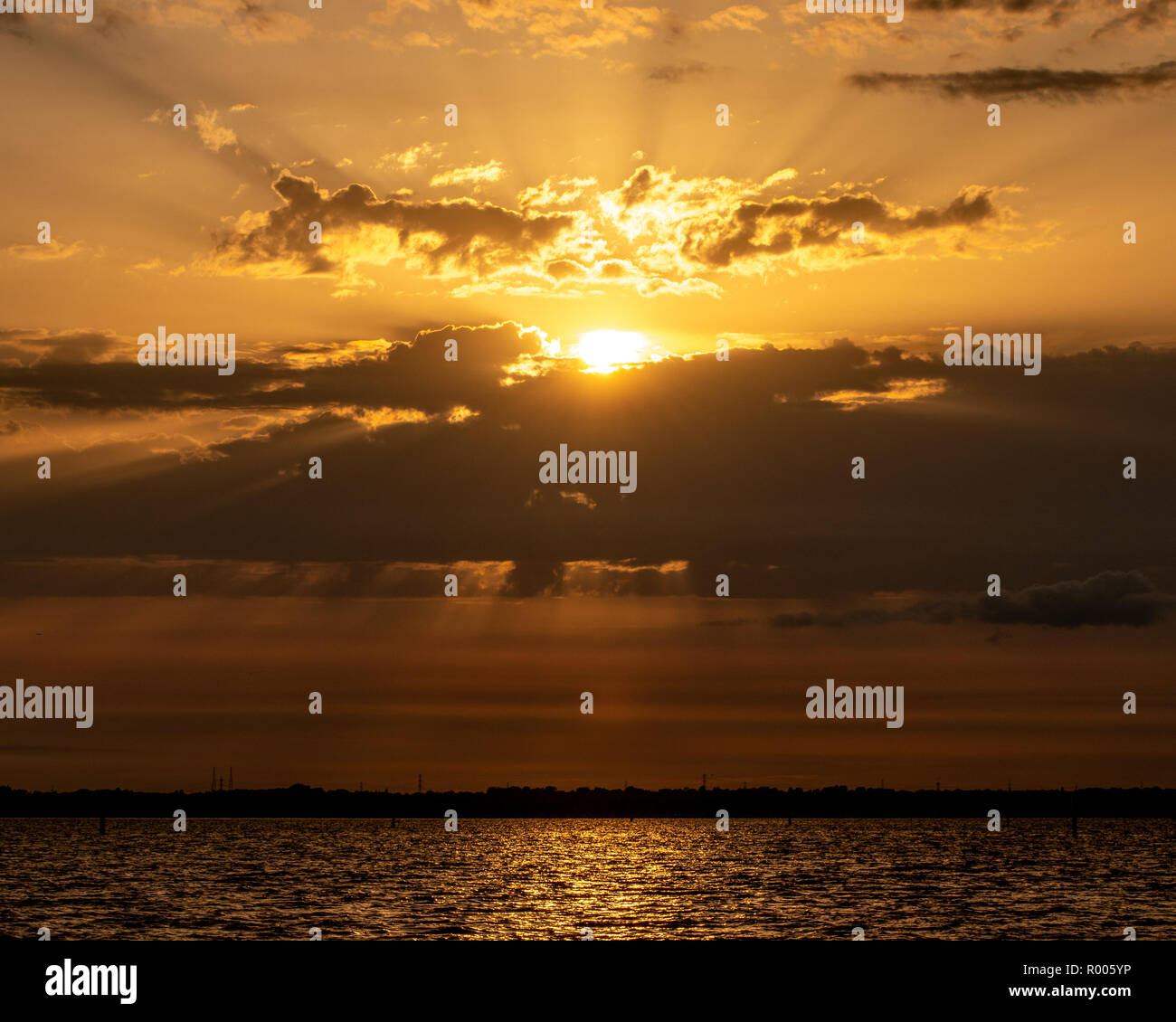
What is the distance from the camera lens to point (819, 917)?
→ 10706 cm

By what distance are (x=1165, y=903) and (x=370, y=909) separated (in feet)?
252

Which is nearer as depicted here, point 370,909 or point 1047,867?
point 370,909
